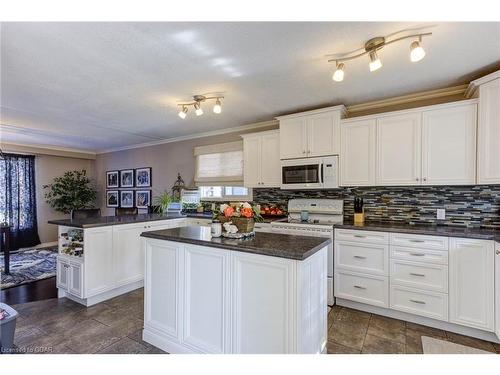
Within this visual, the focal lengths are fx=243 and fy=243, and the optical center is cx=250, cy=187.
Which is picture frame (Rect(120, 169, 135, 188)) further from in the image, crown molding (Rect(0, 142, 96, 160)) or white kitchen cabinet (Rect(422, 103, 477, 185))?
white kitchen cabinet (Rect(422, 103, 477, 185))

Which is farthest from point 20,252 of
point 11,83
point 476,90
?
point 476,90

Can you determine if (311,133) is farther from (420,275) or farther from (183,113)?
(420,275)

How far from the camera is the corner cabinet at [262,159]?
365 cm

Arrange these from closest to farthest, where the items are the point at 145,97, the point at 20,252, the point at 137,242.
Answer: the point at 145,97, the point at 137,242, the point at 20,252

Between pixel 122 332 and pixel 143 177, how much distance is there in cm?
403

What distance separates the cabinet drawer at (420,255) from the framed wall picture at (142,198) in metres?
5.00

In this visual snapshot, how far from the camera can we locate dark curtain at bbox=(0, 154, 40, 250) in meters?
5.35

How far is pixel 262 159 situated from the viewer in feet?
12.4

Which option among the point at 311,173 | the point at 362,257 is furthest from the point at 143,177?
the point at 362,257

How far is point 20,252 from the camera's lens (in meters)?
5.29

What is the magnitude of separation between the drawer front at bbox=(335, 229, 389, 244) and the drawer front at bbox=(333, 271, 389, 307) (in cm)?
38

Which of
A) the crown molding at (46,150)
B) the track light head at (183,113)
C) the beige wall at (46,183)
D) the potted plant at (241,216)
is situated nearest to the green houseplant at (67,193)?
the beige wall at (46,183)

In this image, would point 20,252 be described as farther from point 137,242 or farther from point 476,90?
point 476,90
